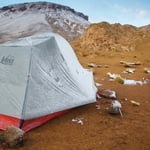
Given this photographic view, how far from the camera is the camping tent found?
4777mm

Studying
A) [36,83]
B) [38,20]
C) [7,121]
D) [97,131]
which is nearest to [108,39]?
[36,83]

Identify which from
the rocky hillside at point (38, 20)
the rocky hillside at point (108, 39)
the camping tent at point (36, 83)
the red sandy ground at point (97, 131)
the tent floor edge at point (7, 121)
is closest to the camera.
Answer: the red sandy ground at point (97, 131)

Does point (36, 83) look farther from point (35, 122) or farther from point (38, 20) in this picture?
point (38, 20)

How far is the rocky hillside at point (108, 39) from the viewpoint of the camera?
20364mm

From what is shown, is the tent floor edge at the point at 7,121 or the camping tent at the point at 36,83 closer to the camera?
the tent floor edge at the point at 7,121

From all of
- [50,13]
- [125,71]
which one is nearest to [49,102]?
[125,71]

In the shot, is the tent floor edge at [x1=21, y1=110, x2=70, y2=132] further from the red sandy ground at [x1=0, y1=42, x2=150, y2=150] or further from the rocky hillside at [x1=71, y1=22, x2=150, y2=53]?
the rocky hillside at [x1=71, y1=22, x2=150, y2=53]

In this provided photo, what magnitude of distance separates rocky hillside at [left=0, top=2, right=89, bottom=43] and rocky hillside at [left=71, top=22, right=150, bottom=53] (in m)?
21.1

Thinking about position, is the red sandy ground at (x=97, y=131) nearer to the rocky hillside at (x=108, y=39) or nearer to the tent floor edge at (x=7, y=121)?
the tent floor edge at (x=7, y=121)

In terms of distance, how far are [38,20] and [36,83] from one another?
53695mm

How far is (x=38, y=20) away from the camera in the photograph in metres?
56.8

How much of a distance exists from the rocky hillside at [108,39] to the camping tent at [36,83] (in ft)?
46.0

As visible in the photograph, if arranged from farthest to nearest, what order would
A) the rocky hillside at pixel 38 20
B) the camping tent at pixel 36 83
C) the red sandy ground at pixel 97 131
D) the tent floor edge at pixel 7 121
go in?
the rocky hillside at pixel 38 20 < the camping tent at pixel 36 83 < the tent floor edge at pixel 7 121 < the red sandy ground at pixel 97 131

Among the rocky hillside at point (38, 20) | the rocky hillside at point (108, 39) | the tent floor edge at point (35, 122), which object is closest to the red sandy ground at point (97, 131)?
the tent floor edge at point (35, 122)
